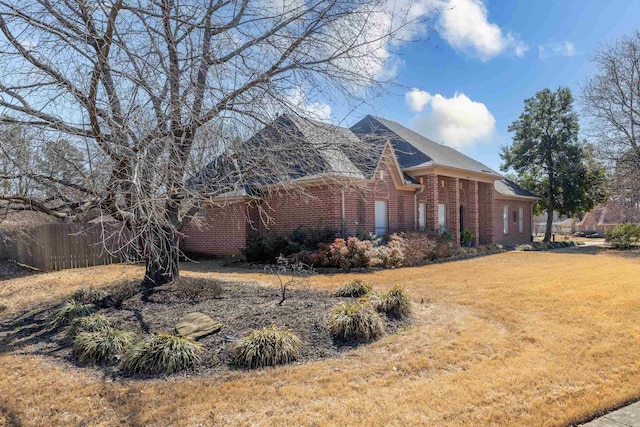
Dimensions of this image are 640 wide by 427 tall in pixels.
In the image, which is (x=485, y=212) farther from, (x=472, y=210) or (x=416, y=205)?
(x=416, y=205)

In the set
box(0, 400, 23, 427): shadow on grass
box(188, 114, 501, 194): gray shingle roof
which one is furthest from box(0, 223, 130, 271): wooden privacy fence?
box(0, 400, 23, 427): shadow on grass

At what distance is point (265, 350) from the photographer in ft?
15.0

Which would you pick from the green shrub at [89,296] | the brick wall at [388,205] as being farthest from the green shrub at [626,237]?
the green shrub at [89,296]

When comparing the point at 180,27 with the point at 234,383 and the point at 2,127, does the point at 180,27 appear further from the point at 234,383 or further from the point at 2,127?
the point at 234,383

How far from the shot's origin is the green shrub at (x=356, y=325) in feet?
17.5

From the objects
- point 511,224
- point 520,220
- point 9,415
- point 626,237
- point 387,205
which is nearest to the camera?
point 9,415

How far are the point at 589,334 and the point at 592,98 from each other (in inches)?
1003

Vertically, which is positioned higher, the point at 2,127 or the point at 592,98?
the point at 592,98

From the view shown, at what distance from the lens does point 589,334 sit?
5480 millimetres

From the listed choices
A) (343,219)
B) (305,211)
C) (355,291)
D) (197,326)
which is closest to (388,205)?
(343,219)

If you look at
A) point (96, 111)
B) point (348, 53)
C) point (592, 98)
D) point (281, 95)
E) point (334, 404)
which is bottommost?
point (334, 404)

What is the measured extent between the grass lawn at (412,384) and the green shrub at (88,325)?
64 centimetres

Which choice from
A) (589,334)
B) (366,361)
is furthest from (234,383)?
(589,334)

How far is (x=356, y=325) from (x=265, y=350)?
1452 millimetres
